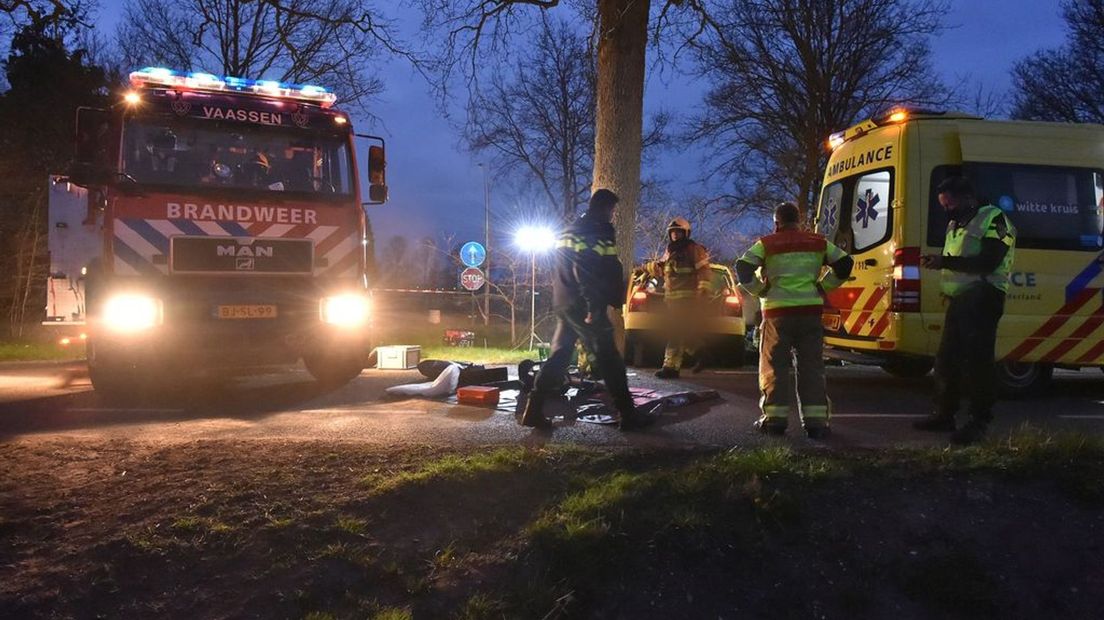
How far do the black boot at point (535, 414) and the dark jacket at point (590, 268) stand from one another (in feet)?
2.28

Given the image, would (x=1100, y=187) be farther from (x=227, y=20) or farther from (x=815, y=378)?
(x=227, y=20)

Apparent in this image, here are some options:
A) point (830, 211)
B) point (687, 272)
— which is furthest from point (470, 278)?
point (830, 211)

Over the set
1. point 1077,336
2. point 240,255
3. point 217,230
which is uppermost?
point 217,230

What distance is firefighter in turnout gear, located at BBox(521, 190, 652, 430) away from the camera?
5.43 metres

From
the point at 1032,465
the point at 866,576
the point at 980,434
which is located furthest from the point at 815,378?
the point at 866,576

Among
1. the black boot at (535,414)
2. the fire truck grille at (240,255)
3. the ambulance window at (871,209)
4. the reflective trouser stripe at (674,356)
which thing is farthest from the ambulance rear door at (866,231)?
the fire truck grille at (240,255)

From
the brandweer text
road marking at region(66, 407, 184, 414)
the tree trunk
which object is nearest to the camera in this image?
road marking at region(66, 407, 184, 414)

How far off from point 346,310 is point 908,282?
5.36 metres

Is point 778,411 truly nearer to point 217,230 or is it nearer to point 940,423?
point 940,423

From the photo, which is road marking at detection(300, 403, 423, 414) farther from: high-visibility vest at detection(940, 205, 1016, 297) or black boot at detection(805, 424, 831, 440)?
high-visibility vest at detection(940, 205, 1016, 297)

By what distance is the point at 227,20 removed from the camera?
19297 mm

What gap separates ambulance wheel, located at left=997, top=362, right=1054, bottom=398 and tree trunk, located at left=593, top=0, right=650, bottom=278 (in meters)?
4.19

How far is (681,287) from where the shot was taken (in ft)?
28.4

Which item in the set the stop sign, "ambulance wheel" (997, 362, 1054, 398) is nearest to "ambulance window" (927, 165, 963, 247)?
"ambulance wheel" (997, 362, 1054, 398)
